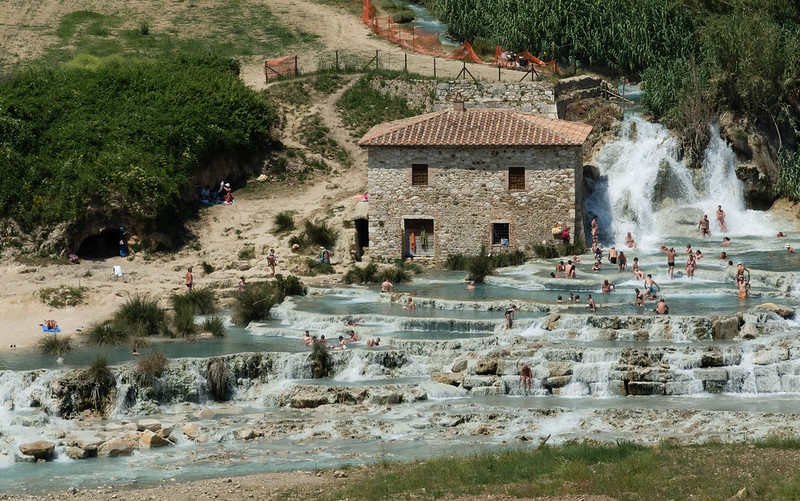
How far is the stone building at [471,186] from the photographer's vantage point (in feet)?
170

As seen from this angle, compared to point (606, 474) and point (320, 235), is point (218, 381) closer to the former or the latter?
point (606, 474)

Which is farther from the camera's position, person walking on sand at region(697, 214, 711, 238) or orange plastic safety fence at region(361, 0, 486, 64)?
orange plastic safety fence at region(361, 0, 486, 64)

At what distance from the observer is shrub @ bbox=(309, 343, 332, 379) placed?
39281 millimetres

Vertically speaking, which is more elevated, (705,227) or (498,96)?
(498,96)

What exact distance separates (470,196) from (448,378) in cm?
1506

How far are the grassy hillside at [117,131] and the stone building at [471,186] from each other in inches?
313

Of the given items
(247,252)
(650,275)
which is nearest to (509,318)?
(650,275)

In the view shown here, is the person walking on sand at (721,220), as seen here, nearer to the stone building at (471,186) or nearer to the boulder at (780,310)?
the stone building at (471,186)

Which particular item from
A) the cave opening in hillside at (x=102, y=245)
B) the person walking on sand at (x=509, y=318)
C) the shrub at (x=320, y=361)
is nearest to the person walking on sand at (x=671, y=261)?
the person walking on sand at (x=509, y=318)

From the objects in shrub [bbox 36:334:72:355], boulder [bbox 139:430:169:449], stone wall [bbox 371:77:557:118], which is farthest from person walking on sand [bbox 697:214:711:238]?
boulder [bbox 139:430:169:449]

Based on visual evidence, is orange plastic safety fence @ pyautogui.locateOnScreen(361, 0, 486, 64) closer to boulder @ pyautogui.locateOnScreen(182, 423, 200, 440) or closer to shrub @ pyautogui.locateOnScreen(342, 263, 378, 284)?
shrub @ pyautogui.locateOnScreen(342, 263, 378, 284)

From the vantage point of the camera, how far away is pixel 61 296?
46688mm

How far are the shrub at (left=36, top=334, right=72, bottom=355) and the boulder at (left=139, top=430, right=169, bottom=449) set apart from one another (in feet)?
25.7

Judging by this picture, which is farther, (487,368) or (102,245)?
(102,245)
